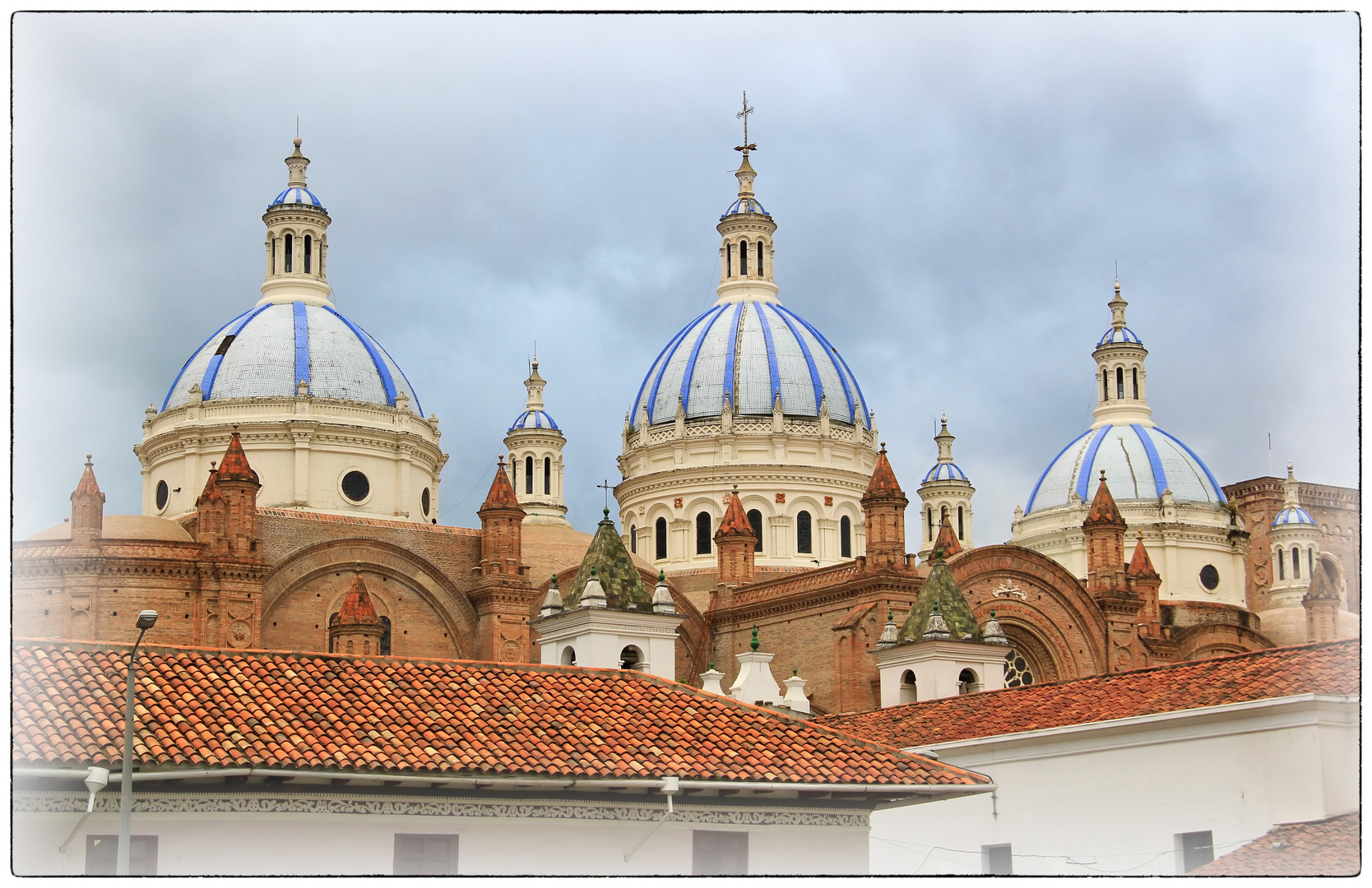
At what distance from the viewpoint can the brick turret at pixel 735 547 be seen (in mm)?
53281

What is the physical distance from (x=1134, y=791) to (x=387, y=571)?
2429cm

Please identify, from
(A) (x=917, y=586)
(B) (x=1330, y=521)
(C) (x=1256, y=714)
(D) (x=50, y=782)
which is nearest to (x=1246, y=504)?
(B) (x=1330, y=521)

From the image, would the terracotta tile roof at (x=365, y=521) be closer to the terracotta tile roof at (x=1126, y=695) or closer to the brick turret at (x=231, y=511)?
the brick turret at (x=231, y=511)

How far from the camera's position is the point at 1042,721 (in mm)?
29109

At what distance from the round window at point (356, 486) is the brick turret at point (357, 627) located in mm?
8129

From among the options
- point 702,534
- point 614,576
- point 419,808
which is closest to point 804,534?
point 702,534

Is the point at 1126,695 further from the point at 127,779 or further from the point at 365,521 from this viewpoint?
the point at 365,521

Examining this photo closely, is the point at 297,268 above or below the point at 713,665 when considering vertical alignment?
above

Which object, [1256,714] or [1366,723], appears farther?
[1256,714]

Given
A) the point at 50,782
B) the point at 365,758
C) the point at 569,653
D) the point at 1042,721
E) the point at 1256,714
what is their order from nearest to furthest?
the point at 50,782, the point at 365,758, the point at 1256,714, the point at 1042,721, the point at 569,653

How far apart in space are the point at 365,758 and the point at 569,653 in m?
16.5

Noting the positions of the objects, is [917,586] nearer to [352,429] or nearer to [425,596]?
[425,596]

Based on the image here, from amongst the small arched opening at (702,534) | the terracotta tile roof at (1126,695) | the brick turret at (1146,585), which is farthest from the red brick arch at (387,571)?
the brick turret at (1146,585)

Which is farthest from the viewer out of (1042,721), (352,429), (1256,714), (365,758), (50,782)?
(352,429)
